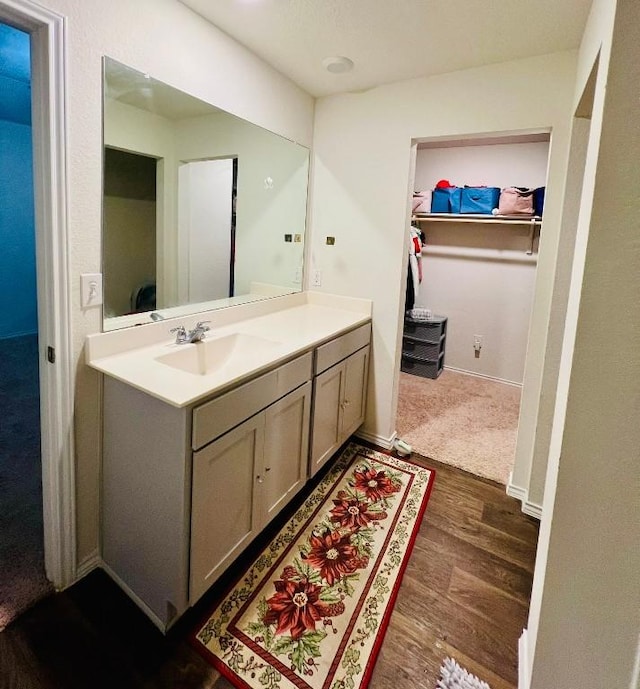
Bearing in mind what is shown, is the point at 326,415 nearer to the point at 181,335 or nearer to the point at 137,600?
the point at 181,335

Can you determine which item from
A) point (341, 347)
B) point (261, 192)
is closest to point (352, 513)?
point (341, 347)

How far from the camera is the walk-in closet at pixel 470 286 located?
363cm

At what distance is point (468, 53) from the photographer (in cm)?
192

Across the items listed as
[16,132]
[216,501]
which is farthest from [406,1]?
[16,132]

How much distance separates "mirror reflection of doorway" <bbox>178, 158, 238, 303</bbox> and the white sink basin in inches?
12.3

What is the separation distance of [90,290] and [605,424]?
1.56m

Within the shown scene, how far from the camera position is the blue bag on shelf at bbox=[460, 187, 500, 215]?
12.0 ft

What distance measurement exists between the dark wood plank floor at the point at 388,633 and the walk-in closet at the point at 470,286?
1.61m

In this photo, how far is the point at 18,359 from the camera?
151 inches

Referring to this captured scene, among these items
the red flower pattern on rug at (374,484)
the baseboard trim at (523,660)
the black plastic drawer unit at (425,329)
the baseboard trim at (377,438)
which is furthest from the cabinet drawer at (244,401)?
the black plastic drawer unit at (425,329)

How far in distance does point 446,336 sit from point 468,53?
2794 mm

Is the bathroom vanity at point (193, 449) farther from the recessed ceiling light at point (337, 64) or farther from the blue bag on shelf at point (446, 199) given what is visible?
the blue bag on shelf at point (446, 199)

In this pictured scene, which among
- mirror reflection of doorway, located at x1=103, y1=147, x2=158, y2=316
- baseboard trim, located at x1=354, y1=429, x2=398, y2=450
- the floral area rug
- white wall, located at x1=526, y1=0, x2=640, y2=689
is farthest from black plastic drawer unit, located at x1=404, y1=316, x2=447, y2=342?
white wall, located at x1=526, y1=0, x2=640, y2=689

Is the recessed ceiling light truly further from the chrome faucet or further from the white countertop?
the chrome faucet
